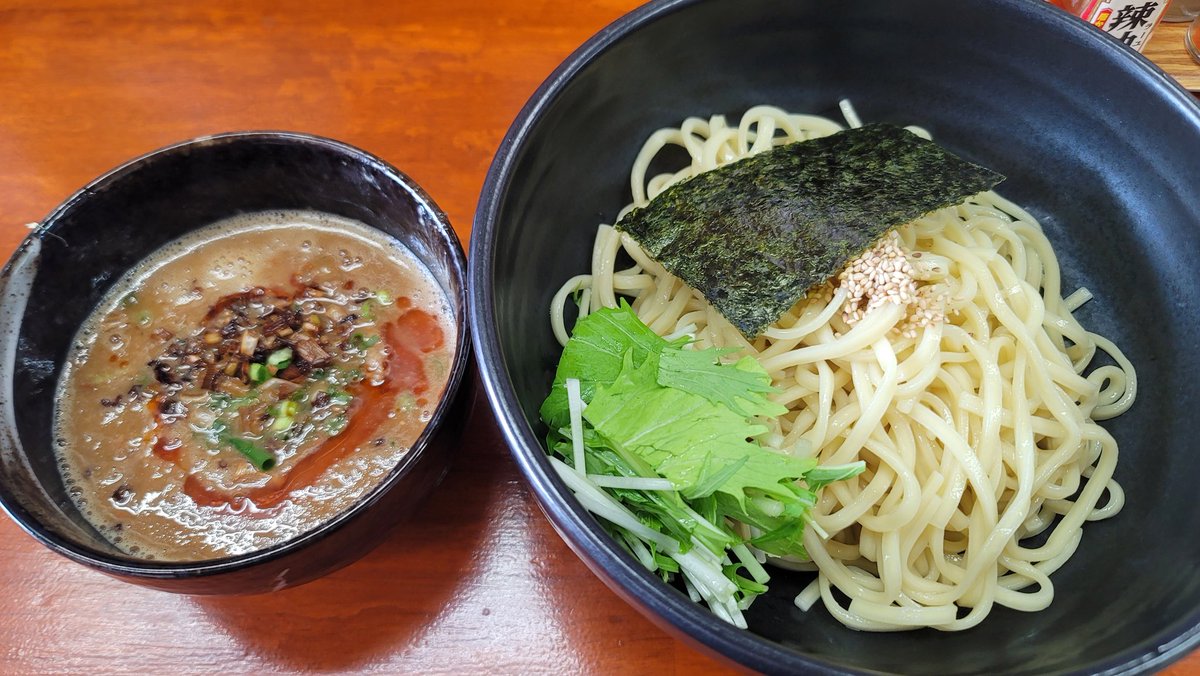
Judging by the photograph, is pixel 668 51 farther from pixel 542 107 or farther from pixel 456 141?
pixel 456 141

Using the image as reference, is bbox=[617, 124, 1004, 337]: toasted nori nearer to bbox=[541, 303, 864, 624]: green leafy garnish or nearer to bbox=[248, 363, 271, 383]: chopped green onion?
bbox=[541, 303, 864, 624]: green leafy garnish

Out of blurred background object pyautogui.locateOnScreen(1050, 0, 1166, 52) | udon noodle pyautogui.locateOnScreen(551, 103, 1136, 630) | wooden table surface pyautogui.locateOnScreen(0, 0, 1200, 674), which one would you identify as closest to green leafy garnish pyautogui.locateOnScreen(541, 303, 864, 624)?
udon noodle pyautogui.locateOnScreen(551, 103, 1136, 630)

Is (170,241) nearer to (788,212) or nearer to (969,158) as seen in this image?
(788,212)

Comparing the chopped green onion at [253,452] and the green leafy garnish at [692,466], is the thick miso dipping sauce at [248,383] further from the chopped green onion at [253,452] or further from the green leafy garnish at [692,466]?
the green leafy garnish at [692,466]

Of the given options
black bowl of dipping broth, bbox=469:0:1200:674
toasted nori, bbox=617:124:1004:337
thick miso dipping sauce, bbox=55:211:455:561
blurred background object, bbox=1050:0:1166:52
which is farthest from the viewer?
blurred background object, bbox=1050:0:1166:52

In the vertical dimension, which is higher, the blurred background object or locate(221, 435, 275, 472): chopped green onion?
the blurred background object

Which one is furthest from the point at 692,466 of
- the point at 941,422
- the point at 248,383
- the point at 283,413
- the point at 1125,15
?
the point at 1125,15

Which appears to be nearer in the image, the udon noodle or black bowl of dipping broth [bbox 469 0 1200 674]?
black bowl of dipping broth [bbox 469 0 1200 674]

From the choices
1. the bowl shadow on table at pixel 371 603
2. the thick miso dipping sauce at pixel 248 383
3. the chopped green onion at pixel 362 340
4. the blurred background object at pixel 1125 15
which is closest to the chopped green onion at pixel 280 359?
the thick miso dipping sauce at pixel 248 383
